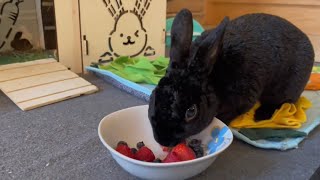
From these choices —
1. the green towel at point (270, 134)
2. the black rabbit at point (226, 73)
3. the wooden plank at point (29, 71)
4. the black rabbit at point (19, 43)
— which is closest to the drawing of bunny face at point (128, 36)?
the wooden plank at point (29, 71)

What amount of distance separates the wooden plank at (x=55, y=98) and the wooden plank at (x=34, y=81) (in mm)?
96

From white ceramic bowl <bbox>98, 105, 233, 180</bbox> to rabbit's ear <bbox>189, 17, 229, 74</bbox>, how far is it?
13 cm

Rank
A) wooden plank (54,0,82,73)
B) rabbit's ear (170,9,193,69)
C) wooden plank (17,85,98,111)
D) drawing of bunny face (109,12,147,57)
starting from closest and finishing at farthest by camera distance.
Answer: rabbit's ear (170,9,193,69) < wooden plank (17,85,98,111) < wooden plank (54,0,82,73) < drawing of bunny face (109,12,147,57)

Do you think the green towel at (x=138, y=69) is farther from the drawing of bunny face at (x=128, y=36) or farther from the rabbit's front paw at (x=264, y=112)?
the rabbit's front paw at (x=264, y=112)

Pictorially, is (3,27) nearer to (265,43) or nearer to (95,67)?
(95,67)

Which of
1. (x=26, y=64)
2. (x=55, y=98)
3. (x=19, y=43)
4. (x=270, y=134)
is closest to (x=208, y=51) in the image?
(x=270, y=134)

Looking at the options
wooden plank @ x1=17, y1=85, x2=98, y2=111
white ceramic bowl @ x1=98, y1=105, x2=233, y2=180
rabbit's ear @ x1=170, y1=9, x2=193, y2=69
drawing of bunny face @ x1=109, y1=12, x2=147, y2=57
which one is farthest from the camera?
drawing of bunny face @ x1=109, y1=12, x2=147, y2=57

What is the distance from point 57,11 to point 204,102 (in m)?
0.77

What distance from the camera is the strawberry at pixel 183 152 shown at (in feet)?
1.93

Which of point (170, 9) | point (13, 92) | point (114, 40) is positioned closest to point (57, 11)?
point (114, 40)

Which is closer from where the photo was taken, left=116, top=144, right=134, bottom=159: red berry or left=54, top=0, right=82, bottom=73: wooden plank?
left=116, top=144, right=134, bottom=159: red berry

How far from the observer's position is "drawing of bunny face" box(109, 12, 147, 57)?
1265 millimetres

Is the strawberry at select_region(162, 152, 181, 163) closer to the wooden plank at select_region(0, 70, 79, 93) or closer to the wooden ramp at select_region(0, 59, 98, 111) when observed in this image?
the wooden ramp at select_region(0, 59, 98, 111)

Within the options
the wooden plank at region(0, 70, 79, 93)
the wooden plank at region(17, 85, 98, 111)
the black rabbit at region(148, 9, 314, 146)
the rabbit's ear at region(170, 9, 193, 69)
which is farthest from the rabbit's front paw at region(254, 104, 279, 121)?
the wooden plank at region(0, 70, 79, 93)
